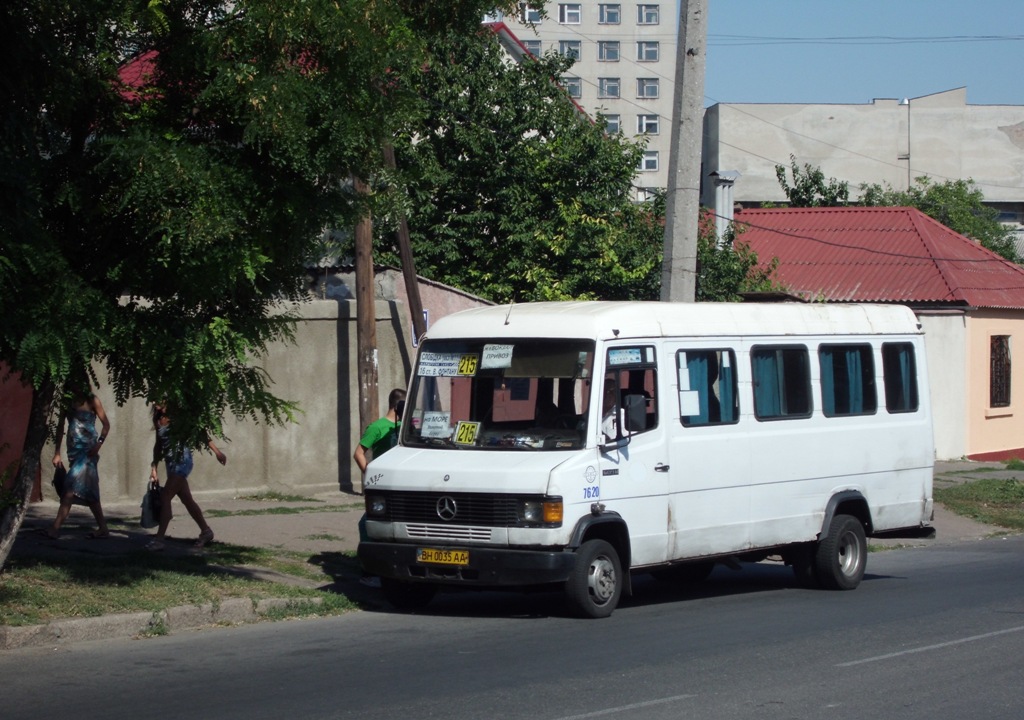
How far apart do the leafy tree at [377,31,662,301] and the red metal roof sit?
24.2 ft

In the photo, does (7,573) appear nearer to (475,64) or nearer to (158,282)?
(158,282)

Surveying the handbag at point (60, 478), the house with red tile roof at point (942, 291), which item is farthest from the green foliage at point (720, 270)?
the handbag at point (60, 478)

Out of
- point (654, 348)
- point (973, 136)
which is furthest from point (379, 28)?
point (973, 136)

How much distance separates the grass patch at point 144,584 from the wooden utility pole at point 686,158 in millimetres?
4988

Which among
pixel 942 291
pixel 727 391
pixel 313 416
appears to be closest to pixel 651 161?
pixel 942 291

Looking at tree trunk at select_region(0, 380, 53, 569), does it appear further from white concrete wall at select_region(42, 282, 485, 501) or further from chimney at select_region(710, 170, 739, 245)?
chimney at select_region(710, 170, 739, 245)

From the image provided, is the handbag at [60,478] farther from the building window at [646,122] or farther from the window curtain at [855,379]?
the building window at [646,122]

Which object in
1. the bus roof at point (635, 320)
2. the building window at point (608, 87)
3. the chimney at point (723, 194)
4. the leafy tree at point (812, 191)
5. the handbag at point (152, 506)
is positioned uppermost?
the building window at point (608, 87)

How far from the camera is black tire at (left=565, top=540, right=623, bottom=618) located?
32.2 ft

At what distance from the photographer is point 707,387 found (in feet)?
36.2

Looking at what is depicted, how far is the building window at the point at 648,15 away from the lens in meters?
83.6

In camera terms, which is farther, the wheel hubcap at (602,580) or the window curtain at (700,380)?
the window curtain at (700,380)

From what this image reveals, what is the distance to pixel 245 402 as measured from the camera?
9883 millimetres

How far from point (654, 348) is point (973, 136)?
206ft
